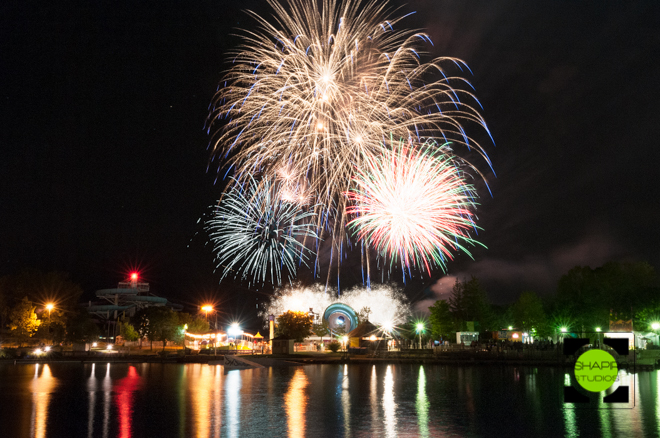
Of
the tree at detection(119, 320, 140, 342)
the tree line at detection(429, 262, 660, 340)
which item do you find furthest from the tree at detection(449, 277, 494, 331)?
the tree at detection(119, 320, 140, 342)

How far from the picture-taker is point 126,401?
75.4 feet

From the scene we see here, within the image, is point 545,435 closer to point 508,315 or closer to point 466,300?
point 466,300

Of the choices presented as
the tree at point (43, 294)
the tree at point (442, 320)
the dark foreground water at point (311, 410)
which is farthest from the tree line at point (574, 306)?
the tree at point (43, 294)

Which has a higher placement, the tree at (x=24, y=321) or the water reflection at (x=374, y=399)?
the tree at (x=24, y=321)

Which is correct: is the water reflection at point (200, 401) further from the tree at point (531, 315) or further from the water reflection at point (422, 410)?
the tree at point (531, 315)

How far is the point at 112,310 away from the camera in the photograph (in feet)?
360

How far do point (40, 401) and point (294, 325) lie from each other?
181 ft

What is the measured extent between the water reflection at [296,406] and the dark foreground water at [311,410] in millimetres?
42

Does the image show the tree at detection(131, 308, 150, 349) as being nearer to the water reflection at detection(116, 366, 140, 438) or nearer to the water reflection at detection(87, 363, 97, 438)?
the water reflection at detection(116, 366, 140, 438)

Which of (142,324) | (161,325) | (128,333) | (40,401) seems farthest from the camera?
(128,333)

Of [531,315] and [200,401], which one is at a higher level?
[531,315]

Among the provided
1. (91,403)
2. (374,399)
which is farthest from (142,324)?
(374,399)

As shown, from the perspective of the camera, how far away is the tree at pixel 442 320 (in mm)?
80562

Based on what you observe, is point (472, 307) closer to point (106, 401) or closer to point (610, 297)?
point (610, 297)
